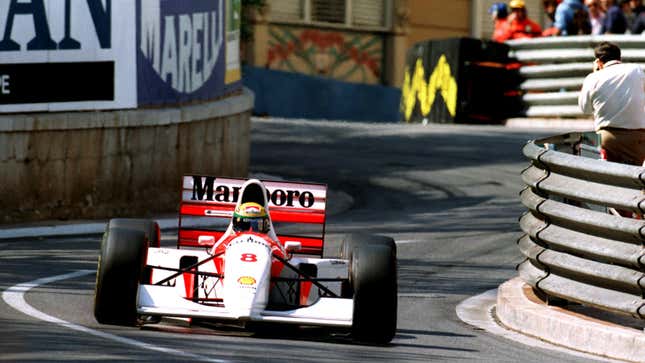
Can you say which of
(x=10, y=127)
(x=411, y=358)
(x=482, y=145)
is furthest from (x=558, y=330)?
(x=482, y=145)

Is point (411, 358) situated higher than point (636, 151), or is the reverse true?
point (636, 151)

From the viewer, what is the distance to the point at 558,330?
35.0 ft

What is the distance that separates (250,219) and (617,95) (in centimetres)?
362

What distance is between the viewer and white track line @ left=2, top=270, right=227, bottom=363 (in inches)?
357

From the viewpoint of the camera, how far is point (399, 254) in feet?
49.4

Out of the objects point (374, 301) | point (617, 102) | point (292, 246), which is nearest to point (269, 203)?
point (292, 246)

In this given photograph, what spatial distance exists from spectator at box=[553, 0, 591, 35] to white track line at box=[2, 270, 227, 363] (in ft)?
53.3

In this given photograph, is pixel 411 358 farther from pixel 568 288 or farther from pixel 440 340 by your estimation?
pixel 568 288

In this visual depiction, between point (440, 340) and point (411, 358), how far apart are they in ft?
3.14

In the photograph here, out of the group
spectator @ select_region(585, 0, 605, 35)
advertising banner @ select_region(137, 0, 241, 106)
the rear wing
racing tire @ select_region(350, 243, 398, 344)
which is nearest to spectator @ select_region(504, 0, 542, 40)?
spectator @ select_region(585, 0, 605, 35)

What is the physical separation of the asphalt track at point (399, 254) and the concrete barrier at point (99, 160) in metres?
1.43

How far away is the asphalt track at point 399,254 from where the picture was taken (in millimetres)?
9500

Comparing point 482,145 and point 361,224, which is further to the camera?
point 482,145

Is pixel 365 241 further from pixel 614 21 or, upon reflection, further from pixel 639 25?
pixel 639 25
